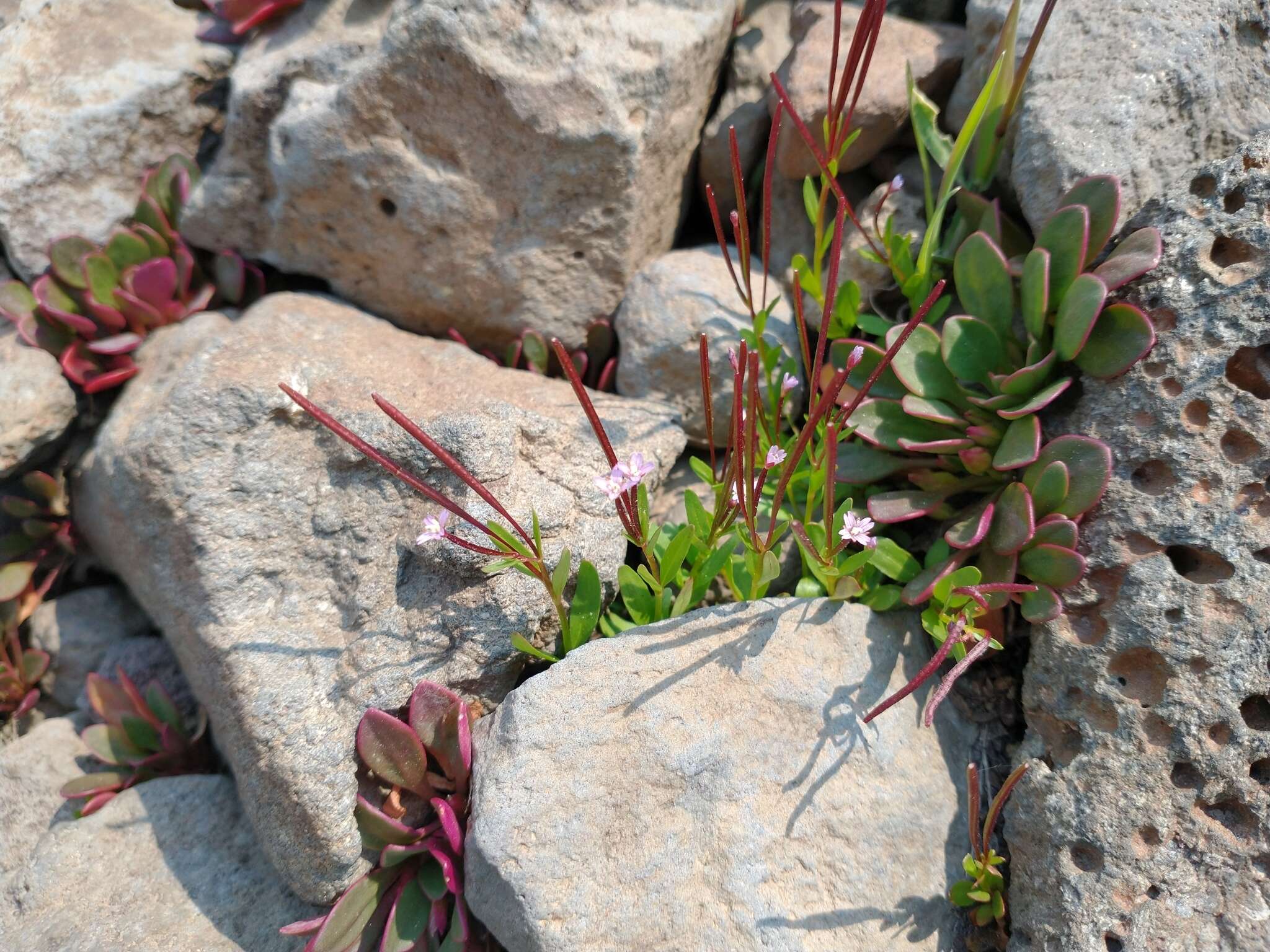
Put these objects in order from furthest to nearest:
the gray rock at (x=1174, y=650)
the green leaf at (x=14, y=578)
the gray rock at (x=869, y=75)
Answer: the green leaf at (x=14, y=578) → the gray rock at (x=869, y=75) → the gray rock at (x=1174, y=650)

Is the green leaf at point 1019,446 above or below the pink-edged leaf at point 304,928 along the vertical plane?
above

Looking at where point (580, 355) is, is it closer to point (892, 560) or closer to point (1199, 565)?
point (892, 560)

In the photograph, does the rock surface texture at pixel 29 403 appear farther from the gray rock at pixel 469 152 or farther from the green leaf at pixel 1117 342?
the green leaf at pixel 1117 342

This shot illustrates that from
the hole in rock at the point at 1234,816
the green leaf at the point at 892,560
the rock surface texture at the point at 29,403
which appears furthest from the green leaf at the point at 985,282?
the rock surface texture at the point at 29,403

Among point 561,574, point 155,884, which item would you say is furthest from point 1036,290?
point 155,884

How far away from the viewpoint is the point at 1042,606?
241 cm

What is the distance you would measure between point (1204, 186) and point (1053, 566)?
1.25 m

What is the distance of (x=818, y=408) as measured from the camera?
1.94 meters

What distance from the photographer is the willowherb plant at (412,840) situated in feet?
7.88

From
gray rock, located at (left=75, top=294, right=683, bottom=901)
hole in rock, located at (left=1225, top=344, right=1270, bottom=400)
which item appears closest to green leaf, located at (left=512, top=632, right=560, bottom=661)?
gray rock, located at (left=75, top=294, right=683, bottom=901)

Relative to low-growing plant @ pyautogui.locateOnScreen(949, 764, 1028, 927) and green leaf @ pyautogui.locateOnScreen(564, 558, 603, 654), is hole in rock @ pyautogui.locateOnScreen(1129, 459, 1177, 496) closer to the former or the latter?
low-growing plant @ pyautogui.locateOnScreen(949, 764, 1028, 927)

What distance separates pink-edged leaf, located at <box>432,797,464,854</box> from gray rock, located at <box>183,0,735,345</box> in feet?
6.30

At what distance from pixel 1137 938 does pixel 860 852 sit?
2.22ft

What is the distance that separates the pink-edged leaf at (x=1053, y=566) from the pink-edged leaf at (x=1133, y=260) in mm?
811
